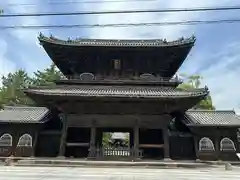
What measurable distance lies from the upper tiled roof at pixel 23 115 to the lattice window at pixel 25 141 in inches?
55.6

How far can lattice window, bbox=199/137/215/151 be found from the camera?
2510cm

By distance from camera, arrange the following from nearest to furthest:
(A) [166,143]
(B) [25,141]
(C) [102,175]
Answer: (C) [102,175]
(A) [166,143]
(B) [25,141]

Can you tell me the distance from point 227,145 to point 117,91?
10.6 metres

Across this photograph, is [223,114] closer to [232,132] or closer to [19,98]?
[232,132]

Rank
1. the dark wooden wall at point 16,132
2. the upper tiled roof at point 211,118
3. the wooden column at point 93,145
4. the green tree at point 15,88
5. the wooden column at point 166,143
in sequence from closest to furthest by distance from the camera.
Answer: the wooden column at point 93,145, the wooden column at point 166,143, the upper tiled roof at point 211,118, the dark wooden wall at point 16,132, the green tree at point 15,88

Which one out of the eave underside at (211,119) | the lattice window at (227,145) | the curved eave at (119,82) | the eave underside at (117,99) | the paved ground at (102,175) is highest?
the curved eave at (119,82)

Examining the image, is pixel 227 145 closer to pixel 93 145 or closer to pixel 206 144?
pixel 206 144

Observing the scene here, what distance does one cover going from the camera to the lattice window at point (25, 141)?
2560 centimetres

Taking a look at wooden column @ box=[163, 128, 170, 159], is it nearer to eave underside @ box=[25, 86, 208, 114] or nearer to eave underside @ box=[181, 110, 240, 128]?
eave underside @ box=[25, 86, 208, 114]

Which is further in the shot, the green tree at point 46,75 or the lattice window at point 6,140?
the green tree at point 46,75

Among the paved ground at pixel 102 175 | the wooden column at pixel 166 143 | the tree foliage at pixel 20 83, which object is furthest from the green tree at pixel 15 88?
the paved ground at pixel 102 175

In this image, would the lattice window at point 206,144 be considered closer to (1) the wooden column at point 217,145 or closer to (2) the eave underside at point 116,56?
(1) the wooden column at point 217,145

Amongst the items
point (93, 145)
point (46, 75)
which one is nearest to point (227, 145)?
point (93, 145)

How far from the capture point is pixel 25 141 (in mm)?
25734
